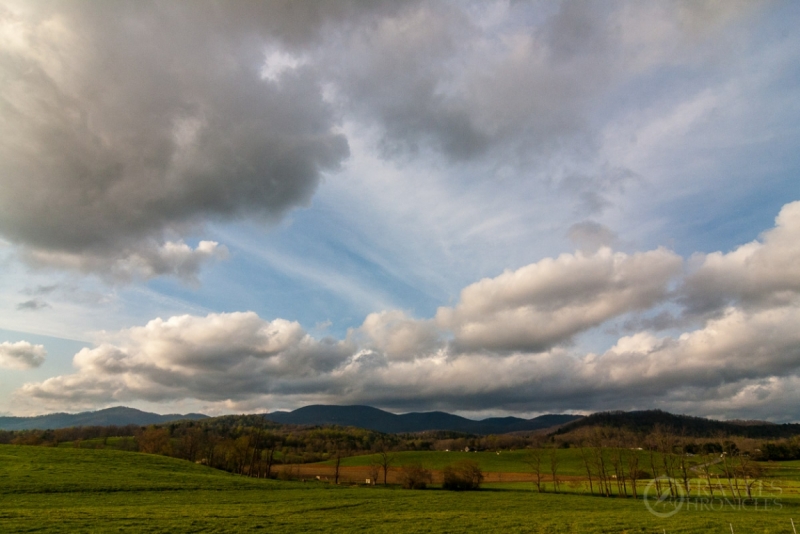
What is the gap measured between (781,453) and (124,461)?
183 meters

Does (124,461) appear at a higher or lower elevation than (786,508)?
higher

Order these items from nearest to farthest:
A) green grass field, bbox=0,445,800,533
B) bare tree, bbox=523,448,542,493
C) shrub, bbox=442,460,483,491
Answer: green grass field, bbox=0,445,800,533 → shrub, bbox=442,460,483,491 → bare tree, bbox=523,448,542,493

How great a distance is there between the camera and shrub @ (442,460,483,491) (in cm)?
8969

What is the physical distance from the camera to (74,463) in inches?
2660

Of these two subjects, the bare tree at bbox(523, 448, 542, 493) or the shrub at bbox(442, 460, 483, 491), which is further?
the bare tree at bbox(523, 448, 542, 493)

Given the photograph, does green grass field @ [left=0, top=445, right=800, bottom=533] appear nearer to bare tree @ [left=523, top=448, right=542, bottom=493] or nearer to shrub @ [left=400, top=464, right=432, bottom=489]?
shrub @ [left=400, top=464, right=432, bottom=489]

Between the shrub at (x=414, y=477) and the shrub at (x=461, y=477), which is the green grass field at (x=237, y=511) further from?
the shrub at (x=461, y=477)

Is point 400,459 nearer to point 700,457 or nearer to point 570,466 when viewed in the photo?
point 570,466

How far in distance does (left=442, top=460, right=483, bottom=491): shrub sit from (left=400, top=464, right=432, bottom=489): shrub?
3955mm

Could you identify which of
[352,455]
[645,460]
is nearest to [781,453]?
[645,460]

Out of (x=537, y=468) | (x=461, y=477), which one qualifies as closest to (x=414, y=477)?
(x=461, y=477)

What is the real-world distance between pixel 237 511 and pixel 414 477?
57.0m

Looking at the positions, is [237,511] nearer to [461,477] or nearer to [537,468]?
[461,477]

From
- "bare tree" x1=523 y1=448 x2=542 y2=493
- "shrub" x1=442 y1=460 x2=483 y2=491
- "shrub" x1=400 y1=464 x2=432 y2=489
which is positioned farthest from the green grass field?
"bare tree" x1=523 y1=448 x2=542 y2=493
